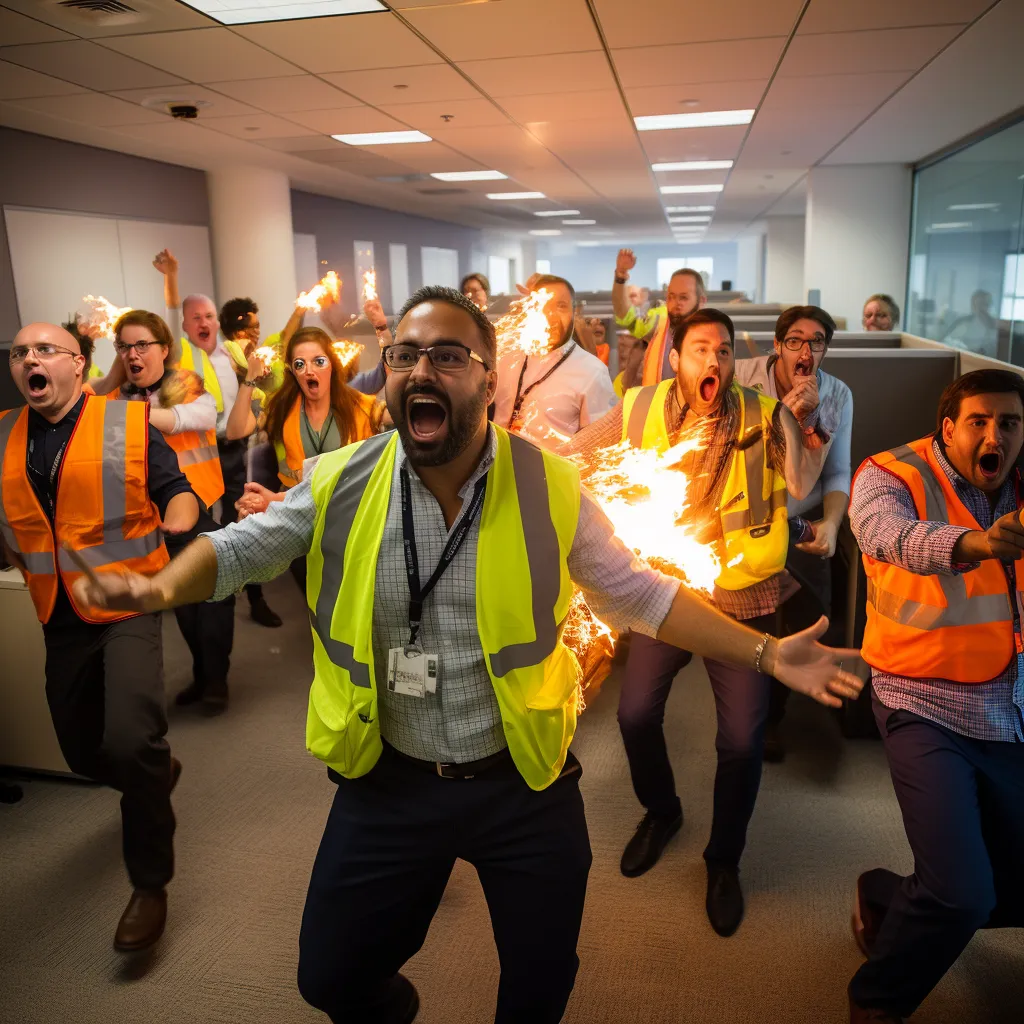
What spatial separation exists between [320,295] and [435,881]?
3564mm

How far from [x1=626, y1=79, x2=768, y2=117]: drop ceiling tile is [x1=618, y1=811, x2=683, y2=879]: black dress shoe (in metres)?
4.72

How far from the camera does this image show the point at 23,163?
739cm

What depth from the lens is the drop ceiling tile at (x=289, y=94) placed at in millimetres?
5598

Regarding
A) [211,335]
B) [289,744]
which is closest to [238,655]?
[289,744]

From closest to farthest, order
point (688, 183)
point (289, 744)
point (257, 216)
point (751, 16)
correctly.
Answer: point (289, 744), point (751, 16), point (257, 216), point (688, 183)

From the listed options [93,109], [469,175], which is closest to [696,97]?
[93,109]

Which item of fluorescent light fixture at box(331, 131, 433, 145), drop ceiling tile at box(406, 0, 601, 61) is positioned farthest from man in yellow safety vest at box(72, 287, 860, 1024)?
fluorescent light fixture at box(331, 131, 433, 145)

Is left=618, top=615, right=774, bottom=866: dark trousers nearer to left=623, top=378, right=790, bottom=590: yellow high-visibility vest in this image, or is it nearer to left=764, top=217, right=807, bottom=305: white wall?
left=623, top=378, right=790, bottom=590: yellow high-visibility vest

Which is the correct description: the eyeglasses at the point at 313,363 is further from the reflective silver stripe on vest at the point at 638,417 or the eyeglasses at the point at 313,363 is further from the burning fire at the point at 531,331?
the reflective silver stripe on vest at the point at 638,417

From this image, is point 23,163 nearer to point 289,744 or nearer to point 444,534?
point 289,744

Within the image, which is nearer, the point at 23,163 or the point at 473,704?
the point at 473,704

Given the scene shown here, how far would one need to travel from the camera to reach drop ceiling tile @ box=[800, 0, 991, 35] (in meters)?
4.18

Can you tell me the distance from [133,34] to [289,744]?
3524 mm

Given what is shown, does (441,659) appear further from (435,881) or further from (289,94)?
(289,94)
